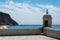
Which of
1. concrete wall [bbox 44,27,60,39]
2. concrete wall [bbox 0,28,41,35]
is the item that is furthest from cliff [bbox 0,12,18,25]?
concrete wall [bbox 44,27,60,39]

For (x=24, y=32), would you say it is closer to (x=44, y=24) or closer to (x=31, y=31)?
(x=31, y=31)

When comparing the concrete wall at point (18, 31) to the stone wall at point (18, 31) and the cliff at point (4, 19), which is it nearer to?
the stone wall at point (18, 31)

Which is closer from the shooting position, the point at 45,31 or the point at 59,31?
the point at 59,31

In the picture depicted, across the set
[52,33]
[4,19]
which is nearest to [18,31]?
[52,33]

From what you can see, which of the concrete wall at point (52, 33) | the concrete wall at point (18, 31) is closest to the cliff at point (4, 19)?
the concrete wall at point (18, 31)

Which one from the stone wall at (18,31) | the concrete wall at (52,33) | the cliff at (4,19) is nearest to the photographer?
the concrete wall at (52,33)

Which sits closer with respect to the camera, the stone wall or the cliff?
the stone wall

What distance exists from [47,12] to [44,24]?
1117 millimetres

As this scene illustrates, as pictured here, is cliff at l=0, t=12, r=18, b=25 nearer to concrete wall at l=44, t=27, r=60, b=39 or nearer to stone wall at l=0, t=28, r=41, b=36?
stone wall at l=0, t=28, r=41, b=36

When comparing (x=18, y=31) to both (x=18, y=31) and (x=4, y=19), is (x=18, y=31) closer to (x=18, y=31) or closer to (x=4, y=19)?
(x=18, y=31)

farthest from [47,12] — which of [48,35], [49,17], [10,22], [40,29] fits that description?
[10,22]

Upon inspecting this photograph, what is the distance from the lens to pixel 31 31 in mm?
17016

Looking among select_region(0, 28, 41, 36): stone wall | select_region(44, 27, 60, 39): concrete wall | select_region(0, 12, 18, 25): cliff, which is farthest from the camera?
select_region(0, 12, 18, 25): cliff

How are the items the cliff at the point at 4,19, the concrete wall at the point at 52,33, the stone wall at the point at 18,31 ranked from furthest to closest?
the cliff at the point at 4,19 < the stone wall at the point at 18,31 < the concrete wall at the point at 52,33
